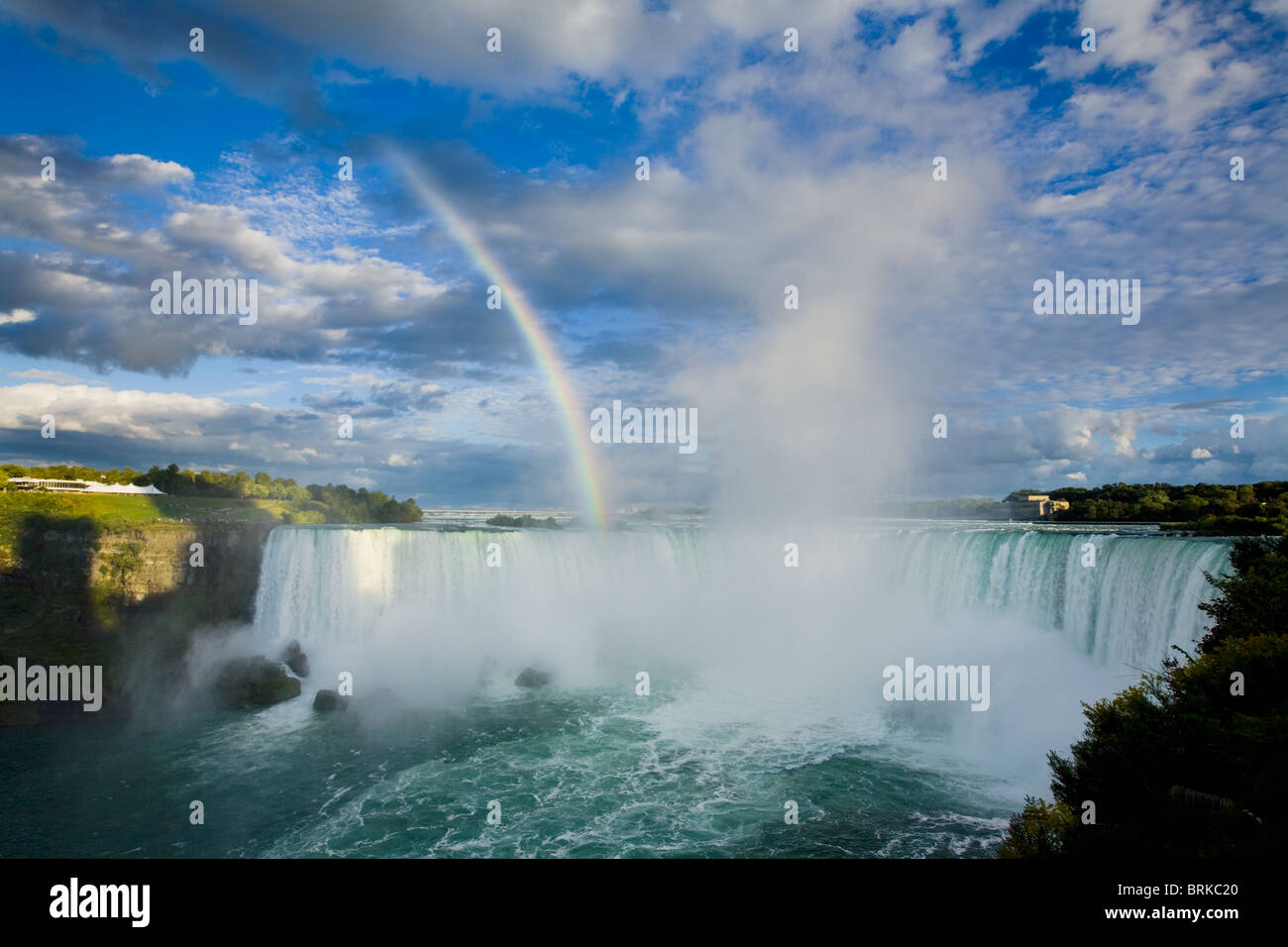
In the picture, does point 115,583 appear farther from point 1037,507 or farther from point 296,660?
point 1037,507

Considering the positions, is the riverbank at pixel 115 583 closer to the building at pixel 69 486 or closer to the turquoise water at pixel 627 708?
the turquoise water at pixel 627 708

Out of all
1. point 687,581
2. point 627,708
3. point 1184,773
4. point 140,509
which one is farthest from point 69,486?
point 1184,773

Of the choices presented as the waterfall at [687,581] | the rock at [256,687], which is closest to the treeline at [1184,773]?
the waterfall at [687,581]

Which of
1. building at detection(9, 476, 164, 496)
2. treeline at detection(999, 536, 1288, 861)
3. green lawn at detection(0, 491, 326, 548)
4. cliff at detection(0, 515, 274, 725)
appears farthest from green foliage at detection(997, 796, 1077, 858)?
building at detection(9, 476, 164, 496)
